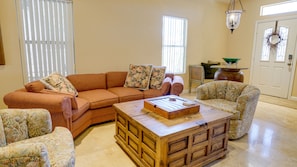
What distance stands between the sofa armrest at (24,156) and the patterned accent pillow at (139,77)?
2525 millimetres

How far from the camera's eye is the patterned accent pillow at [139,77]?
3.54m

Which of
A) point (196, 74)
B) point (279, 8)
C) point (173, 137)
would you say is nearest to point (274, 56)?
point (279, 8)

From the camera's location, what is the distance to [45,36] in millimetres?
3223

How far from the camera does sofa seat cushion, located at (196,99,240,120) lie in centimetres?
244

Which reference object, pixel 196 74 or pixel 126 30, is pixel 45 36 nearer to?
pixel 126 30

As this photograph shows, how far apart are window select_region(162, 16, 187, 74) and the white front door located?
7.17ft

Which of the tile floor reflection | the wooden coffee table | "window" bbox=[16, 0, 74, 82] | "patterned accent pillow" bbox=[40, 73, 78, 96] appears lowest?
the tile floor reflection

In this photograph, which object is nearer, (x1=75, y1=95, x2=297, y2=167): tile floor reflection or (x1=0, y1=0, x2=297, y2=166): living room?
(x1=75, y1=95, x2=297, y2=167): tile floor reflection

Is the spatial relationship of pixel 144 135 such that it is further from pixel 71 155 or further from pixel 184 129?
pixel 71 155

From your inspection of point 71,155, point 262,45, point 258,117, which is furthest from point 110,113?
point 262,45

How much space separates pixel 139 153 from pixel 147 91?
1582 millimetres

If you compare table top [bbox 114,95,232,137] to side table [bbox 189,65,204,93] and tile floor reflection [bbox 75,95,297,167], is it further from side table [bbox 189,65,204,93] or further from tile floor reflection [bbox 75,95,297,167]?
side table [bbox 189,65,204,93]

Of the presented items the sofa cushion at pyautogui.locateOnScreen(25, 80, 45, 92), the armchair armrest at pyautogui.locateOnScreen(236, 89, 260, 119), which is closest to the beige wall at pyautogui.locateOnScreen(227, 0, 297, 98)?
the armchair armrest at pyautogui.locateOnScreen(236, 89, 260, 119)

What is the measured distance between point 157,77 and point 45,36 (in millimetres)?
2224
